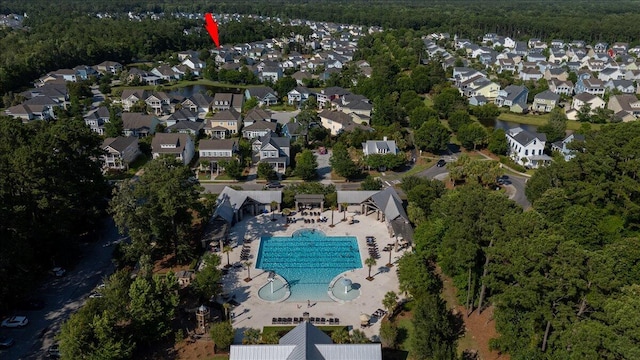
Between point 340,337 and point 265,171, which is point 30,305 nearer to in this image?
point 340,337

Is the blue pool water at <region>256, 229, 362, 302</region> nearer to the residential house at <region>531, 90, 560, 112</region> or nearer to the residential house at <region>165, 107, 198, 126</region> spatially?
the residential house at <region>165, 107, 198, 126</region>

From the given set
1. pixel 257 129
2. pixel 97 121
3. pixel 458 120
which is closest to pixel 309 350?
pixel 257 129

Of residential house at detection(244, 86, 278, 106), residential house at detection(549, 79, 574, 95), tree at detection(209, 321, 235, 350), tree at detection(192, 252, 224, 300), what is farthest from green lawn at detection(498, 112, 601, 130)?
tree at detection(209, 321, 235, 350)

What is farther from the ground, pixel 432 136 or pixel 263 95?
pixel 432 136

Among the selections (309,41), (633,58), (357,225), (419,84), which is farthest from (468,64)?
(357,225)

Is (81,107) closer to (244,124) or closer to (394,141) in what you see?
(244,124)

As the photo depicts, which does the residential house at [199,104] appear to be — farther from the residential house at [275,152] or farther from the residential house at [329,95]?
the residential house at [275,152]
